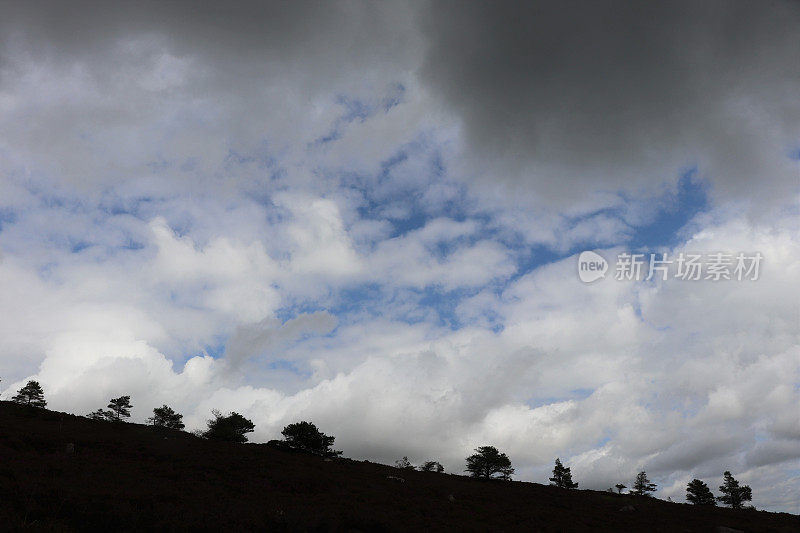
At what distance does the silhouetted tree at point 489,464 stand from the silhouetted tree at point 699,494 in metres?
30.5

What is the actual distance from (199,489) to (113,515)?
32.2 feet

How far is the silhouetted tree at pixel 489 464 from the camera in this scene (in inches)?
2434

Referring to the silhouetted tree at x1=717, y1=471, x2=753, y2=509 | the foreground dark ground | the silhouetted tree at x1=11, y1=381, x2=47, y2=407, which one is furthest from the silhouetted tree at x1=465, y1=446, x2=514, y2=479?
the silhouetted tree at x1=11, y1=381, x2=47, y2=407

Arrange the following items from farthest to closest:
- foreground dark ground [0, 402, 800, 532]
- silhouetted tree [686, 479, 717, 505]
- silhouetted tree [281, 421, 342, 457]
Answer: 1. silhouetted tree [686, 479, 717, 505]
2. silhouetted tree [281, 421, 342, 457]
3. foreground dark ground [0, 402, 800, 532]

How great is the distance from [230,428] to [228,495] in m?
36.3

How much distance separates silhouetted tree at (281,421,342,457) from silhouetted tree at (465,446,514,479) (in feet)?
69.8

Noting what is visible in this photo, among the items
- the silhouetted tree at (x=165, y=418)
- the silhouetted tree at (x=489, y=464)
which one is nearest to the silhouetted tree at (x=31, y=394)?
the silhouetted tree at (x=165, y=418)

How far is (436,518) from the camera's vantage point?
2531cm

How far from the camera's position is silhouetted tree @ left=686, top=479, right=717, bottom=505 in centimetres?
6594

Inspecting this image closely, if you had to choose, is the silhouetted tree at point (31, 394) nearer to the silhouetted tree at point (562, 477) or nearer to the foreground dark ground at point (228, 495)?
the foreground dark ground at point (228, 495)

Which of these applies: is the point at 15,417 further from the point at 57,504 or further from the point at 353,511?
the point at 353,511

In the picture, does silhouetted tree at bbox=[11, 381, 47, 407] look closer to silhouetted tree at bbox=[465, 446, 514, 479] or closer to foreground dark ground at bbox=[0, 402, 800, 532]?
foreground dark ground at bbox=[0, 402, 800, 532]

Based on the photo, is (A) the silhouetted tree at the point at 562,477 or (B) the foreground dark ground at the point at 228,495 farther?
(A) the silhouetted tree at the point at 562,477

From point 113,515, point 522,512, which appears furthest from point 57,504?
point 522,512
